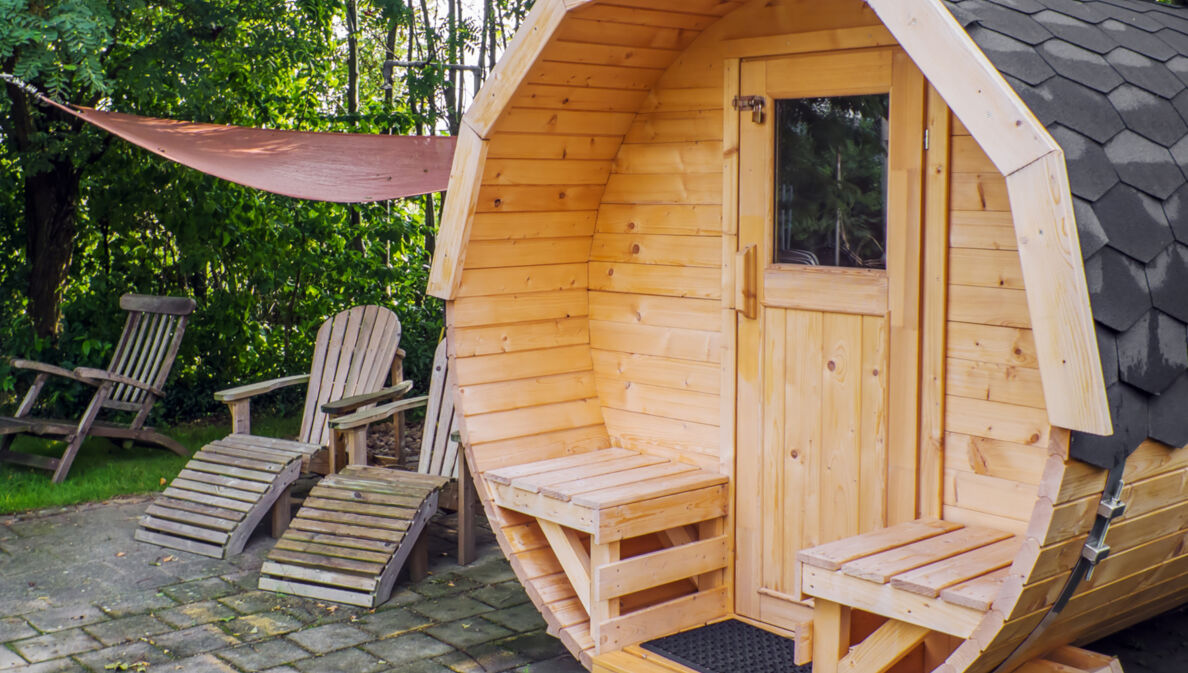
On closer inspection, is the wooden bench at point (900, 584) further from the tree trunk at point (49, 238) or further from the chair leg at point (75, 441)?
the tree trunk at point (49, 238)

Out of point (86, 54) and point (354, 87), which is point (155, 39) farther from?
point (354, 87)

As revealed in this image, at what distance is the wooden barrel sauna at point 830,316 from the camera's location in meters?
2.81

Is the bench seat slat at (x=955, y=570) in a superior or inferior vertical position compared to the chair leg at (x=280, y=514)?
superior

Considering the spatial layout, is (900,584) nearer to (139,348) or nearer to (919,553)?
(919,553)

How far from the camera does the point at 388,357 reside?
6.69 m

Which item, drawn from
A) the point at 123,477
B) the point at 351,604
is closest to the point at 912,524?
the point at 351,604

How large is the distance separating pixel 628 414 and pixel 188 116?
4726 millimetres

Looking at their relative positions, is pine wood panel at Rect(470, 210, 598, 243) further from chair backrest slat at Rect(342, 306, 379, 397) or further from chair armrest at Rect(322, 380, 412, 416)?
chair backrest slat at Rect(342, 306, 379, 397)

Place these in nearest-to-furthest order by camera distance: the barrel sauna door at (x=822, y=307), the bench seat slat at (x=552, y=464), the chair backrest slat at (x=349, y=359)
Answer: the barrel sauna door at (x=822, y=307)
the bench seat slat at (x=552, y=464)
the chair backrest slat at (x=349, y=359)

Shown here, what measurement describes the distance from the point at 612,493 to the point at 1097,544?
66.3 inches

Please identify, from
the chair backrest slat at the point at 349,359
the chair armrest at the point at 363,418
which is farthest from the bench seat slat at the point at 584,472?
the chair backrest slat at the point at 349,359

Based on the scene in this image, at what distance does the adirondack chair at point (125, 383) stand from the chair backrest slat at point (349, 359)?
1.19 metres

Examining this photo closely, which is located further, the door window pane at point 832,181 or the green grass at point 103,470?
the green grass at point 103,470

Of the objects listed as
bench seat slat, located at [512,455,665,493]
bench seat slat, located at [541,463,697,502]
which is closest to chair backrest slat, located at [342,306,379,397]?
bench seat slat, located at [512,455,665,493]
